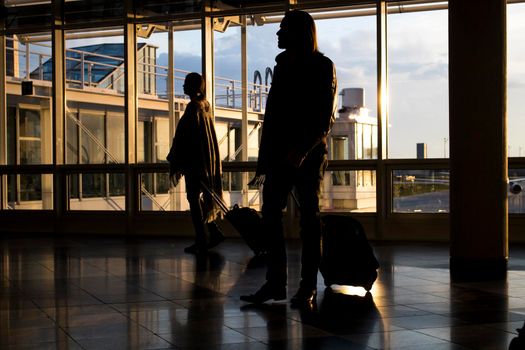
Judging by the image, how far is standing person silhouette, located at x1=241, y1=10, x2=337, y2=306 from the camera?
5629mm

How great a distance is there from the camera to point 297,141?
561cm

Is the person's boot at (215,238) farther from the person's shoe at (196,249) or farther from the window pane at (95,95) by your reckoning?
the window pane at (95,95)

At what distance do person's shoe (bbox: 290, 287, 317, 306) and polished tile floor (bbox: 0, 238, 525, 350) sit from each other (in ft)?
0.29

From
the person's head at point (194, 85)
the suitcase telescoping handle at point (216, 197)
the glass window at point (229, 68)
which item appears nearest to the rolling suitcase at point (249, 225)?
the suitcase telescoping handle at point (216, 197)

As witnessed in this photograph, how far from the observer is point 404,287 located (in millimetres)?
6555

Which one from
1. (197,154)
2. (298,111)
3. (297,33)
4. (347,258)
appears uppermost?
(297,33)

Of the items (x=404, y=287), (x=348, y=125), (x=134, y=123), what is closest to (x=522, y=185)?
(x=348, y=125)

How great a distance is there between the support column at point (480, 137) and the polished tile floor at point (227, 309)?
37cm

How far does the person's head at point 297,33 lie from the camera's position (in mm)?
5719

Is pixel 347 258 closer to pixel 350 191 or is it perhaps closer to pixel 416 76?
pixel 350 191

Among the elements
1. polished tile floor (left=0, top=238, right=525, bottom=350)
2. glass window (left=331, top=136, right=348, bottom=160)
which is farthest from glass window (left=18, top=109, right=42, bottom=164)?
polished tile floor (left=0, top=238, right=525, bottom=350)

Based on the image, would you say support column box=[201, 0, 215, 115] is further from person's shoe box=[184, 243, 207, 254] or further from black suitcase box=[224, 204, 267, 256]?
black suitcase box=[224, 204, 267, 256]

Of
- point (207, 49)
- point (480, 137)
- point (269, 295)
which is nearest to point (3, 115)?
point (207, 49)

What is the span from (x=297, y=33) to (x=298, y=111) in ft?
1.75
